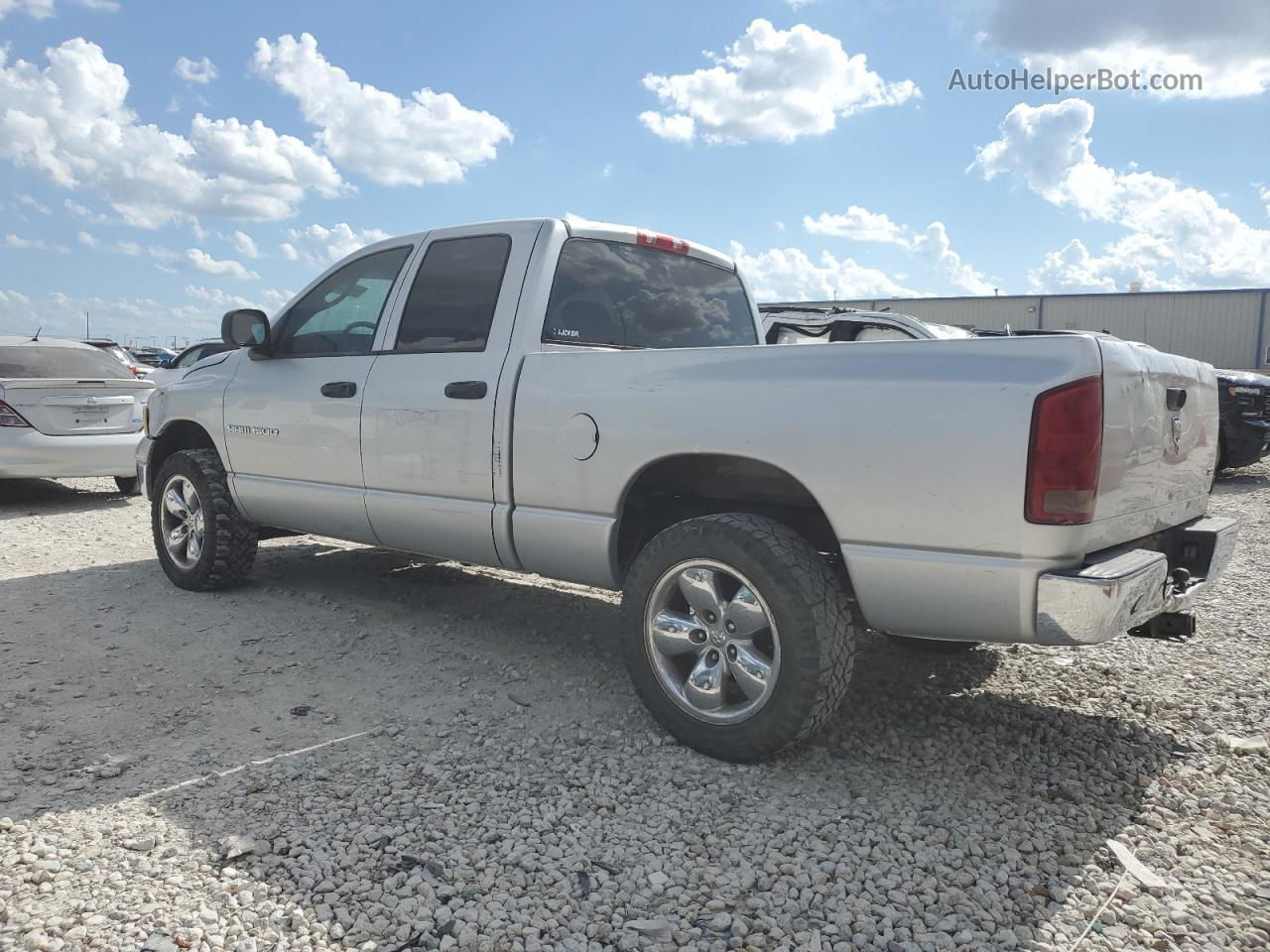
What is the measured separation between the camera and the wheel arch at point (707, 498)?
3.39 metres

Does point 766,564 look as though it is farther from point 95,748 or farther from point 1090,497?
point 95,748

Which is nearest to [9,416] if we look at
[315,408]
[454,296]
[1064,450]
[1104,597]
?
[315,408]

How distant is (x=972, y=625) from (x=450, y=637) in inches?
108

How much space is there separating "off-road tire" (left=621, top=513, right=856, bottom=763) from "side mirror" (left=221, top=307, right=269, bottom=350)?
286 centimetres

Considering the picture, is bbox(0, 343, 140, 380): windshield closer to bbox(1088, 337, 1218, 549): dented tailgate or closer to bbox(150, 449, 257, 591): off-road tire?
bbox(150, 449, 257, 591): off-road tire

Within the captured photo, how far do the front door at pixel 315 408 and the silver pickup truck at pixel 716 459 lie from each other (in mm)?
17

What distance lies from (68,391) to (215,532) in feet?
14.3

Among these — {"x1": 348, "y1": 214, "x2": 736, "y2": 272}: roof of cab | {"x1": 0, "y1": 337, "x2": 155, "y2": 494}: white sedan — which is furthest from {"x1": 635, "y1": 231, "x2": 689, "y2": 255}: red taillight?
{"x1": 0, "y1": 337, "x2": 155, "y2": 494}: white sedan

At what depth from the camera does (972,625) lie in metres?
2.82

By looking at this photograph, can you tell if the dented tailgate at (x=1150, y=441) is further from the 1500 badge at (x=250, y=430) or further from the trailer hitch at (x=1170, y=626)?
the 1500 badge at (x=250, y=430)

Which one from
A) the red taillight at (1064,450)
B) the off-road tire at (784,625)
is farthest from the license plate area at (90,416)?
the red taillight at (1064,450)

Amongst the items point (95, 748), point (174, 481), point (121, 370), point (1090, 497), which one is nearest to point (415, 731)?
point (95, 748)

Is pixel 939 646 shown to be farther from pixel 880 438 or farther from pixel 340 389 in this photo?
pixel 340 389

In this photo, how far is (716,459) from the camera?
3.40 meters
